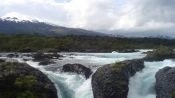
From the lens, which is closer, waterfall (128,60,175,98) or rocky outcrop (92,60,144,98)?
rocky outcrop (92,60,144,98)

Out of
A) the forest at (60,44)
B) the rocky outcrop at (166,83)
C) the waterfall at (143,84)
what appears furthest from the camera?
the forest at (60,44)

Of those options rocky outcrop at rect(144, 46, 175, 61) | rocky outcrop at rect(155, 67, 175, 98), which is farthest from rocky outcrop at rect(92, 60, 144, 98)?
rocky outcrop at rect(144, 46, 175, 61)

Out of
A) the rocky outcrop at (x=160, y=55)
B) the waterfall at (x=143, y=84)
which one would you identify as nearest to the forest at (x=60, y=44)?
the rocky outcrop at (x=160, y=55)

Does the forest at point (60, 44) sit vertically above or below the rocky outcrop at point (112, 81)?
above

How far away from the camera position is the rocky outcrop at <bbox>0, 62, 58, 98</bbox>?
47.1m

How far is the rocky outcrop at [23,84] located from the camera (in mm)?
47094

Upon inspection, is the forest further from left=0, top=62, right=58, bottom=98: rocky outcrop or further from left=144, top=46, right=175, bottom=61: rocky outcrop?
left=0, top=62, right=58, bottom=98: rocky outcrop

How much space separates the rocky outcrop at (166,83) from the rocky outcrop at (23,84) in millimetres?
14045

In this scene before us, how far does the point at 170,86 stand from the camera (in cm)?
4894

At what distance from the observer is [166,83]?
163 ft

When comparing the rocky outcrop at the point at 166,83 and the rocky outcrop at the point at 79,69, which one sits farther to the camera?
the rocky outcrop at the point at 79,69

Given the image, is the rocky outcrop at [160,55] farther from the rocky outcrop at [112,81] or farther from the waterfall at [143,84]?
the rocky outcrop at [112,81]

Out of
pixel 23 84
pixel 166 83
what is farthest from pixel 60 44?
pixel 166 83

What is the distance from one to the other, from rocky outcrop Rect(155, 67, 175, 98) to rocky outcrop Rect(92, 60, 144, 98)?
4.39 metres
